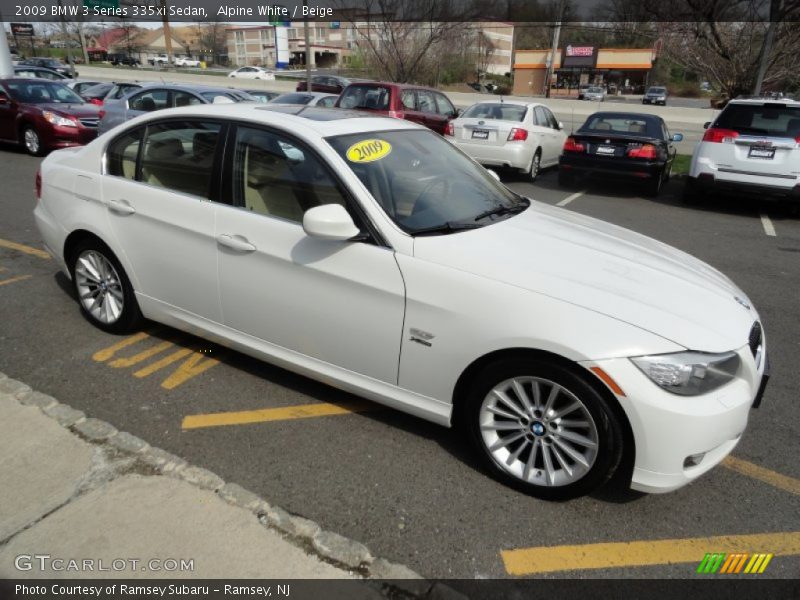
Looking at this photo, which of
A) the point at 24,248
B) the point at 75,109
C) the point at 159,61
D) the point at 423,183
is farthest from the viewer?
the point at 159,61

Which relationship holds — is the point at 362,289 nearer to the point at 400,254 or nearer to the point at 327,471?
the point at 400,254

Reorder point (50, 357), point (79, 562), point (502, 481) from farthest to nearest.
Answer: point (50, 357)
point (502, 481)
point (79, 562)

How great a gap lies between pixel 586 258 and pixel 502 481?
1183 mm

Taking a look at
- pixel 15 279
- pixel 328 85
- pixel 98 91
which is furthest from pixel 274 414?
pixel 328 85

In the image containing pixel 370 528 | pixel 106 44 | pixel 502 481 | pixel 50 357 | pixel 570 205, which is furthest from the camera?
pixel 106 44

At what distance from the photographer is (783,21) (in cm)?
1438

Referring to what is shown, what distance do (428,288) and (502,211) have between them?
1000 mm

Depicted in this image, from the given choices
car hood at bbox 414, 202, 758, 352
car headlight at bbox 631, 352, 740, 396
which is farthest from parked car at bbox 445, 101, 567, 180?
car headlight at bbox 631, 352, 740, 396

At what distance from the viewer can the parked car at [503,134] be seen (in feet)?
36.0

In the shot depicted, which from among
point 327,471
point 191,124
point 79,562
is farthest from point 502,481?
point 191,124

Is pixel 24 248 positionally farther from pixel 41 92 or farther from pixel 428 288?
pixel 41 92

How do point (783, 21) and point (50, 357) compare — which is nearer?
point (50, 357)

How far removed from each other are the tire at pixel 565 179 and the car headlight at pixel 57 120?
32.4 ft

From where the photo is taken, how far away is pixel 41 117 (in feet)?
38.9
